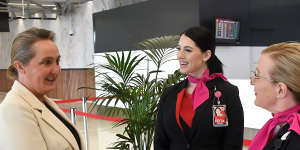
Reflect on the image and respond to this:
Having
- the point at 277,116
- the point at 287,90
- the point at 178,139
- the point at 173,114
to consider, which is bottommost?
the point at 178,139

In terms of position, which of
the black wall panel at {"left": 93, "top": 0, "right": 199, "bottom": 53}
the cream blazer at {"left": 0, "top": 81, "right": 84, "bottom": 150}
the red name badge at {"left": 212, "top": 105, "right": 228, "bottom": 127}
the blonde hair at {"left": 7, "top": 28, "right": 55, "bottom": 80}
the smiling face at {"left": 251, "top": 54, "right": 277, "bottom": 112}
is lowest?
the red name badge at {"left": 212, "top": 105, "right": 228, "bottom": 127}

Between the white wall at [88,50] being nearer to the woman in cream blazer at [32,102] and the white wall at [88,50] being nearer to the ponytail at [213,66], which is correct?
the ponytail at [213,66]

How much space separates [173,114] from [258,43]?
228 inches

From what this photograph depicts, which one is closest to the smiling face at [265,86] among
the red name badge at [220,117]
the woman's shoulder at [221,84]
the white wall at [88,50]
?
the red name badge at [220,117]

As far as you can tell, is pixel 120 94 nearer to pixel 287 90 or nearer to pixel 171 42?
pixel 171 42

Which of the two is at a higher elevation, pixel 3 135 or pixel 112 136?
pixel 3 135

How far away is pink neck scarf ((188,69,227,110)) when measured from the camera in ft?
7.39

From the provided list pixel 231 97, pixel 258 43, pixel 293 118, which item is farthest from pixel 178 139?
pixel 258 43

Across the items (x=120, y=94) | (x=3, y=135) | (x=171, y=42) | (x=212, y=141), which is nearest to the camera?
(x=3, y=135)

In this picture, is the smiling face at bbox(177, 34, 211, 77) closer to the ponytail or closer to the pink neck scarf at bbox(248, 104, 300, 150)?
the ponytail

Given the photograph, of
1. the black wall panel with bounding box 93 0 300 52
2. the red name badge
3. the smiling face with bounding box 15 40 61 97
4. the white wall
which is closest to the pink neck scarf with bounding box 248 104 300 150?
the red name badge

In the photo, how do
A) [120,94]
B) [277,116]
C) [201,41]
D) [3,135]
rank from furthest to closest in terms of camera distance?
[120,94] → [201,41] → [277,116] → [3,135]

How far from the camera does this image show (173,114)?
2.28 m

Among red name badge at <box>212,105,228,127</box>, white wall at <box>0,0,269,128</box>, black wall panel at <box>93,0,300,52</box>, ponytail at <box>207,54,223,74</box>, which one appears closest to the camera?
red name badge at <box>212,105,228,127</box>
